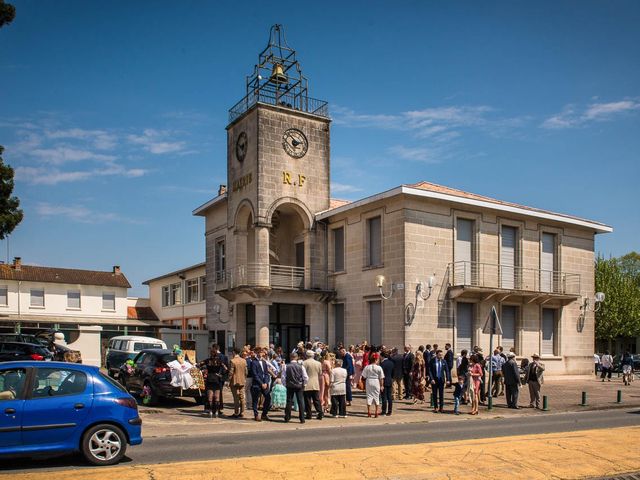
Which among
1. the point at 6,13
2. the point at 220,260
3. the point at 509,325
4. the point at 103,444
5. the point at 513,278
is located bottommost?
the point at 103,444

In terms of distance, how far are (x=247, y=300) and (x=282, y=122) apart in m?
8.03

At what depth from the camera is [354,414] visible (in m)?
18.5

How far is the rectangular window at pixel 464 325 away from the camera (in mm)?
27016

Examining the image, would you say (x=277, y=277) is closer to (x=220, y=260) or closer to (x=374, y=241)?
(x=374, y=241)

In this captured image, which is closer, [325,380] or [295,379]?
[295,379]

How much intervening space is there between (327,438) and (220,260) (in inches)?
840

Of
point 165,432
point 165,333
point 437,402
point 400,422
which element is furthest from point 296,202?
point 165,432

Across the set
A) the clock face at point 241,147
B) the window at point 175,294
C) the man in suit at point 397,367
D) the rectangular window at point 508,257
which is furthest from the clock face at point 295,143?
the window at point 175,294

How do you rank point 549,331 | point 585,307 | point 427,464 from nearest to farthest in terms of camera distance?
point 427,464, point 549,331, point 585,307

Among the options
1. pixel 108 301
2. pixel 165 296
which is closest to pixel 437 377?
pixel 165 296

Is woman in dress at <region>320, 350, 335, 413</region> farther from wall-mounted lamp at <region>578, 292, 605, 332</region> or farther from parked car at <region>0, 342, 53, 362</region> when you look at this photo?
wall-mounted lamp at <region>578, 292, 605, 332</region>

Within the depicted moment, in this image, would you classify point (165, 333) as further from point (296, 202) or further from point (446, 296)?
point (446, 296)

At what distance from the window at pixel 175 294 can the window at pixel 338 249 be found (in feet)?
83.8

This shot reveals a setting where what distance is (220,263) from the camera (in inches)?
1336
